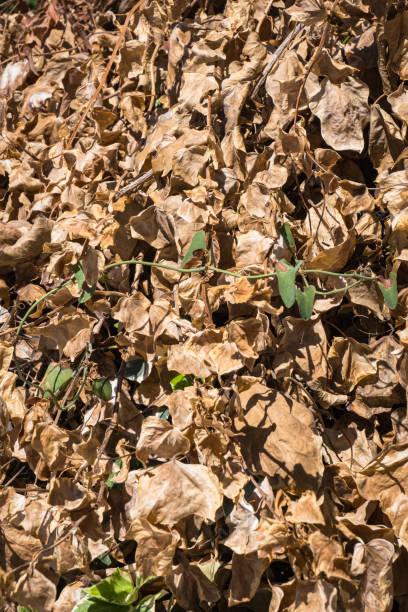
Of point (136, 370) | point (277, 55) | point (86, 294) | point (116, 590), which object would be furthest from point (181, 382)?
point (277, 55)

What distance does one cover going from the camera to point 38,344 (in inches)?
43.6

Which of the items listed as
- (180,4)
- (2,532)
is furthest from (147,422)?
(180,4)

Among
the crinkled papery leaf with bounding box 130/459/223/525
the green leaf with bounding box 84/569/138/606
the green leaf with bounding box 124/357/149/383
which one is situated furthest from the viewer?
the green leaf with bounding box 124/357/149/383

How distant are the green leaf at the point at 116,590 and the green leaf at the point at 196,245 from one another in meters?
0.48

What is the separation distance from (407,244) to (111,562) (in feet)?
2.23

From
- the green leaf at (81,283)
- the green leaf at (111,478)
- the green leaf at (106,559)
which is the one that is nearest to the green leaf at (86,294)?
the green leaf at (81,283)

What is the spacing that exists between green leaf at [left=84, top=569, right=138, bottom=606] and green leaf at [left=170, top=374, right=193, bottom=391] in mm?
289

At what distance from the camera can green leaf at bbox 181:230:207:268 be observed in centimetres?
89

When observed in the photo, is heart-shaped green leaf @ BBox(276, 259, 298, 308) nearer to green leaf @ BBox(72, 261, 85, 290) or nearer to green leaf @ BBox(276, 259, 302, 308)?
green leaf @ BBox(276, 259, 302, 308)

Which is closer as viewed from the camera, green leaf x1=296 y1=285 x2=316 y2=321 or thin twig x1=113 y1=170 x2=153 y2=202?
green leaf x1=296 y1=285 x2=316 y2=321

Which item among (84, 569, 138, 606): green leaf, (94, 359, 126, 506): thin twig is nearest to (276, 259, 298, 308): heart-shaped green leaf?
(94, 359, 126, 506): thin twig

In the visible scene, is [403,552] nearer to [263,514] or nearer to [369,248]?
[263,514]

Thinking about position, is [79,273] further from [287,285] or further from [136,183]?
[287,285]

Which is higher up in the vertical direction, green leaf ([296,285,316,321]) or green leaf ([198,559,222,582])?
green leaf ([296,285,316,321])
